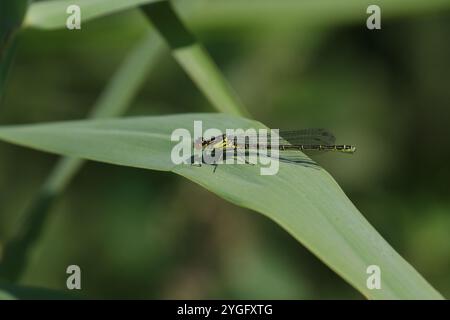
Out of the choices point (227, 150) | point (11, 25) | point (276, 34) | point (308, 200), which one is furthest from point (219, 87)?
point (276, 34)

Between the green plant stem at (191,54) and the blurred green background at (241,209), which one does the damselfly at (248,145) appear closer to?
the green plant stem at (191,54)

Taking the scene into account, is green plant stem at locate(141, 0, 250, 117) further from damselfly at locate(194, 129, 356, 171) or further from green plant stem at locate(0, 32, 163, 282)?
green plant stem at locate(0, 32, 163, 282)

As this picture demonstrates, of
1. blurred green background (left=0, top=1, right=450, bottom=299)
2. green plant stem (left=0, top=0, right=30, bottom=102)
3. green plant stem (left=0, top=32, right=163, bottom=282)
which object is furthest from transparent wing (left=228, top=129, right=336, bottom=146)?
blurred green background (left=0, top=1, right=450, bottom=299)

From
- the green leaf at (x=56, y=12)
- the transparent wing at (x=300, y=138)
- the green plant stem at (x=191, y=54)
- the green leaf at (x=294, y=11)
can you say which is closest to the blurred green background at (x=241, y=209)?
the green leaf at (x=294, y=11)

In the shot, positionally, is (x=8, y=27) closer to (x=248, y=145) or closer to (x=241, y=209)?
(x=248, y=145)
